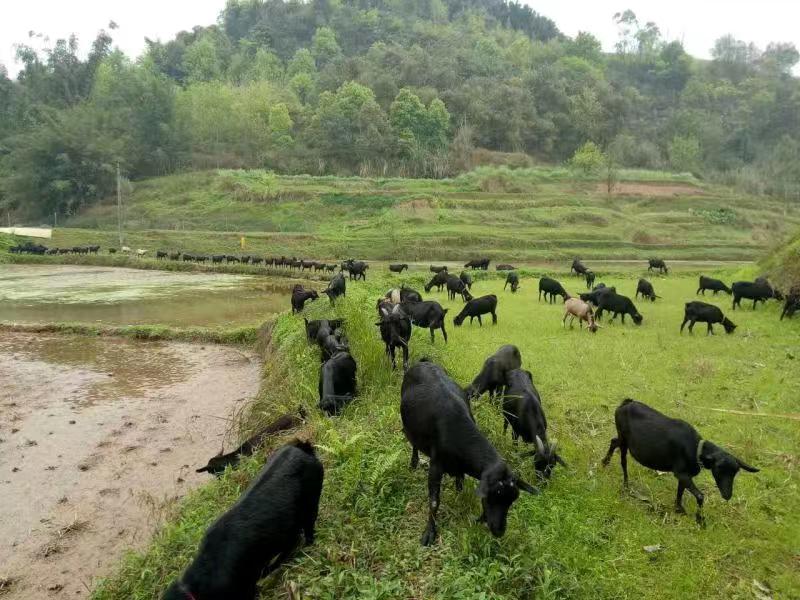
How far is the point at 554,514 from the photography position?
18.4 feet

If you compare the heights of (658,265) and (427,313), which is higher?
(658,265)

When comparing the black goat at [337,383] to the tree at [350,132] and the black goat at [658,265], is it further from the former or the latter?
the tree at [350,132]

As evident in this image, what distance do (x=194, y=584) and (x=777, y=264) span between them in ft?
71.9

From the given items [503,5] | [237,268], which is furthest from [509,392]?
[503,5]

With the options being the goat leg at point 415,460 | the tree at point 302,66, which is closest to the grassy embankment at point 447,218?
the goat leg at point 415,460

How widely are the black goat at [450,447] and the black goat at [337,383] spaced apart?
76.3 inches

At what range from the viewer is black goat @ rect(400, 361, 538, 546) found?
15.9 ft

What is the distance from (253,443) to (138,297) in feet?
61.5

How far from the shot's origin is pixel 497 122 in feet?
282

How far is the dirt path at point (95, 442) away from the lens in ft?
23.0

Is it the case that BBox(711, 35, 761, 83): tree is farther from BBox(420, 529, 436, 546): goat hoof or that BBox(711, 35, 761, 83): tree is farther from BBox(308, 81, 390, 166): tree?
BBox(420, 529, 436, 546): goat hoof

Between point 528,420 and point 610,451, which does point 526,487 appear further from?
point 610,451

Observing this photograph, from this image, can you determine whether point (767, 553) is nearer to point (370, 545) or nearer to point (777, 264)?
point (370, 545)

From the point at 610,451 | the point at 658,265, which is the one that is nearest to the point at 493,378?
the point at 610,451
